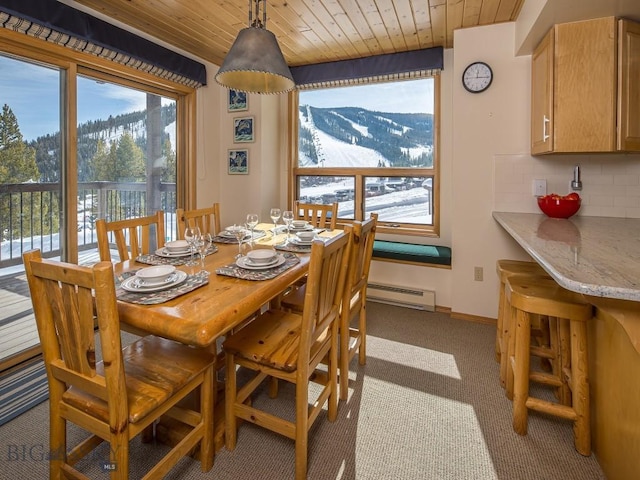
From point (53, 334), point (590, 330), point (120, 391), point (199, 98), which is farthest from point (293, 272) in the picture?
point (199, 98)

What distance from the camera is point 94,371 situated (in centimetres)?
110

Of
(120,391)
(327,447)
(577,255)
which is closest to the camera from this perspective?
(120,391)

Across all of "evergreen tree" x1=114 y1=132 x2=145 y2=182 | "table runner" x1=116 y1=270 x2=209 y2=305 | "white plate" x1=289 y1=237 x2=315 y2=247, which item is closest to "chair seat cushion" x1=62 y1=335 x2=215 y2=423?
"table runner" x1=116 y1=270 x2=209 y2=305

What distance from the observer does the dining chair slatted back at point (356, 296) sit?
1.73 meters

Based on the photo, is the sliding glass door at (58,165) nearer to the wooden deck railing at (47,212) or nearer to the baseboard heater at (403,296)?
the wooden deck railing at (47,212)

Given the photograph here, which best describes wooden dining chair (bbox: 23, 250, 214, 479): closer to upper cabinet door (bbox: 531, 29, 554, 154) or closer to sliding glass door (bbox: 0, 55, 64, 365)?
sliding glass door (bbox: 0, 55, 64, 365)

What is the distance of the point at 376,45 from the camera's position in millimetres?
3193

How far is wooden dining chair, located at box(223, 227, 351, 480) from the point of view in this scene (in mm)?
1312

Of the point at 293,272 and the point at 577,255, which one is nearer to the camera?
the point at 577,255

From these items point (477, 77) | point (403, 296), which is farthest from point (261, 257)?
point (477, 77)

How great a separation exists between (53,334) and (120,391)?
1.06ft

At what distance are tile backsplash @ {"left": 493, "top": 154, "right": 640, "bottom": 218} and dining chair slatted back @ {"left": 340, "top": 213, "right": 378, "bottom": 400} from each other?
52.6 inches

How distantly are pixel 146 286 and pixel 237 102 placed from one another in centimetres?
284

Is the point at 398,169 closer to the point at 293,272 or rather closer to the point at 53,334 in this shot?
the point at 293,272
